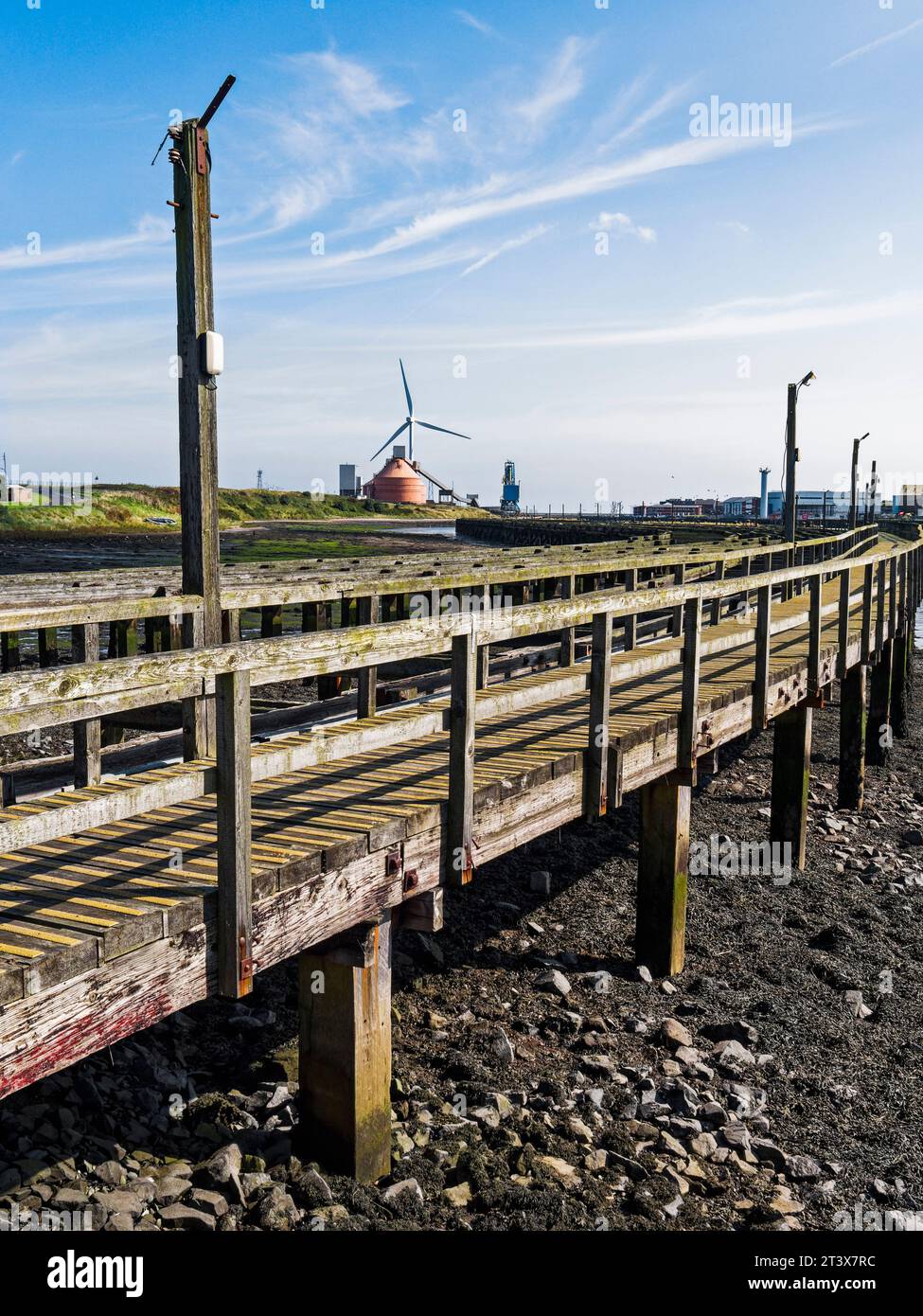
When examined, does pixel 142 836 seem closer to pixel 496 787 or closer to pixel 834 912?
pixel 496 787

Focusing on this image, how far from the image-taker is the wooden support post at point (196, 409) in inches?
286

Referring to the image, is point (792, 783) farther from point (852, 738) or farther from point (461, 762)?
point (461, 762)

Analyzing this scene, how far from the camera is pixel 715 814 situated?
15062 millimetres

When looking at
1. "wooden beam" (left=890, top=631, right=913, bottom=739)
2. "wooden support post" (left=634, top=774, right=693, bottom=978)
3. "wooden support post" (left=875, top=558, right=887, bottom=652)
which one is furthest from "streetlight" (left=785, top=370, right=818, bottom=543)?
"wooden support post" (left=634, top=774, right=693, bottom=978)

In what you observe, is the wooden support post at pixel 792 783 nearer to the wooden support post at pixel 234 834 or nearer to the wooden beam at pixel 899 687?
the wooden beam at pixel 899 687

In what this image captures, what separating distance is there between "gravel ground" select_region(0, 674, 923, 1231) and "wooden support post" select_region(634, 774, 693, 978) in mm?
224

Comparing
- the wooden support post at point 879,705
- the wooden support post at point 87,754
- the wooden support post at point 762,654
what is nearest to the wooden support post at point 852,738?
the wooden support post at point 879,705

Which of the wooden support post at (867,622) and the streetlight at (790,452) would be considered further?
the streetlight at (790,452)

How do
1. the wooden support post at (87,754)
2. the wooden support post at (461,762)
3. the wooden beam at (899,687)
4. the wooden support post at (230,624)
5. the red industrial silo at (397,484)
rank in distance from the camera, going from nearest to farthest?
the wooden support post at (461,762) → the wooden support post at (87,754) → the wooden support post at (230,624) → the wooden beam at (899,687) → the red industrial silo at (397,484)

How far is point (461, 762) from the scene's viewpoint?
609cm

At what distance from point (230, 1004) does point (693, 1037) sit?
138 inches

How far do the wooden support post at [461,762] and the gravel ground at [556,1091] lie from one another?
1.80 m

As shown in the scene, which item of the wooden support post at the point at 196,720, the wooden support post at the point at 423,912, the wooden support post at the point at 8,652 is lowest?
the wooden support post at the point at 423,912
